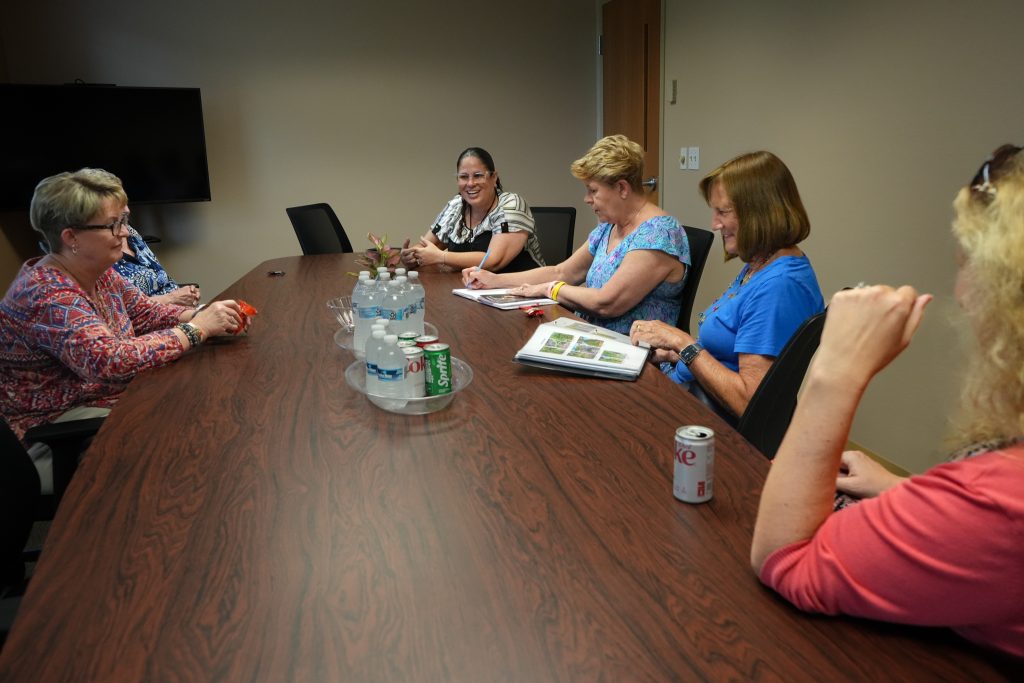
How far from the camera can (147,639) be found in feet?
2.96

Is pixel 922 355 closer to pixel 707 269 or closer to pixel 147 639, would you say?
pixel 707 269

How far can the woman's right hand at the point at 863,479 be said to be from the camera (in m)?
1.25

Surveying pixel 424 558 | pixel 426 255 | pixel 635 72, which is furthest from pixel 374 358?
pixel 635 72

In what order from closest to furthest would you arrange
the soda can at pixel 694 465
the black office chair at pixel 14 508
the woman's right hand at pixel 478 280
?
the soda can at pixel 694 465 → the black office chair at pixel 14 508 → the woman's right hand at pixel 478 280

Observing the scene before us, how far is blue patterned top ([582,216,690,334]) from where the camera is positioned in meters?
2.52

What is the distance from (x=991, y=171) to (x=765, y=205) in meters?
1.09

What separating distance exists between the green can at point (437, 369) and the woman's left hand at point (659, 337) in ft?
2.09

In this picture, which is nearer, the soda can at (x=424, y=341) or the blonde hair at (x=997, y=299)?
the blonde hair at (x=997, y=299)

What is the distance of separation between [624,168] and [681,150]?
6.79 feet

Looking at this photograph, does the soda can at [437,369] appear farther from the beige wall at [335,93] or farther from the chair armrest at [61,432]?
the beige wall at [335,93]

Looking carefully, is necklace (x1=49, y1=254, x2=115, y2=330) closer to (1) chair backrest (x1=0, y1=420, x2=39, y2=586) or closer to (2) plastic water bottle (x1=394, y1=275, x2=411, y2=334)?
(1) chair backrest (x1=0, y1=420, x2=39, y2=586)

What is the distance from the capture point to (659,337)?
2.04 m

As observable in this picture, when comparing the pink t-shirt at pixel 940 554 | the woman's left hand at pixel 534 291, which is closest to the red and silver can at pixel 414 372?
the pink t-shirt at pixel 940 554

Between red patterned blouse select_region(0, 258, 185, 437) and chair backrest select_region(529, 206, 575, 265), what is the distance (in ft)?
7.34
